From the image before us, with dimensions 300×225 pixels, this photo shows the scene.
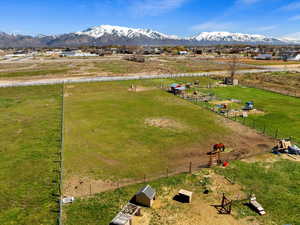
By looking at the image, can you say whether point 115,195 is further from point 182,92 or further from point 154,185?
point 182,92

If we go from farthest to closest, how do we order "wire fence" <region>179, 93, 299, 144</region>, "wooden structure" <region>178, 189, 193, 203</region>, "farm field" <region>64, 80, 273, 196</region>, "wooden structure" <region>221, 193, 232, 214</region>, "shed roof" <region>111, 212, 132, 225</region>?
"wire fence" <region>179, 93, 299, 144</region>, "farm field" <region>64, 80, 273, 196</region>, "wooden structure" <region>178, 189, 193, 203</region>, "wooden structure" <region>221, 193, 232, 214</region>, "shed roof" <region>111, 212, 132, 225</region>

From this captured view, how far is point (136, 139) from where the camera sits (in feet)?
82.2

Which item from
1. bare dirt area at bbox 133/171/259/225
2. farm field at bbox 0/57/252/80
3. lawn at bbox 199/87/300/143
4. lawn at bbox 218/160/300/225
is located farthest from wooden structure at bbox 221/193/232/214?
farm field at bbox 0/57/252/80

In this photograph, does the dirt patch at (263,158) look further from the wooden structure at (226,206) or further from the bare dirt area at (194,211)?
the wooden structure at (226,206)

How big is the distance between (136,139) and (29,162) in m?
10.9

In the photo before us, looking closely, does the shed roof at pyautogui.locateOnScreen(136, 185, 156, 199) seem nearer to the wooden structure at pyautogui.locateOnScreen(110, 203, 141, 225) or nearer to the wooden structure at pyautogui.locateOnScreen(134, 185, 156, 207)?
the wooden structure at pyautogui.locateOnScreen(134, 185, 156, 207)

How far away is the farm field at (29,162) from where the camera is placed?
1436cm

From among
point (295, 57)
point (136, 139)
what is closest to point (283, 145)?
point (136, 139)

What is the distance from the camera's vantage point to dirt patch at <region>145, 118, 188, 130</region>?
2840cm

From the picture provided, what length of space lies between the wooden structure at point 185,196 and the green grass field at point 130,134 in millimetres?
3932

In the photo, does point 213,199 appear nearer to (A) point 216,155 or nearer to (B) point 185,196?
(B) point 185,196

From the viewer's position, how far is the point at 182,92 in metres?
46.1

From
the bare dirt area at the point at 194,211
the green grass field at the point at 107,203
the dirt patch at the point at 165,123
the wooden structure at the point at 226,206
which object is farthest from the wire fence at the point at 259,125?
the wooden structure at the point at 226,206

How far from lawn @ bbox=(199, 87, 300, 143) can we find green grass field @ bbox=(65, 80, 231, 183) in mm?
6933
